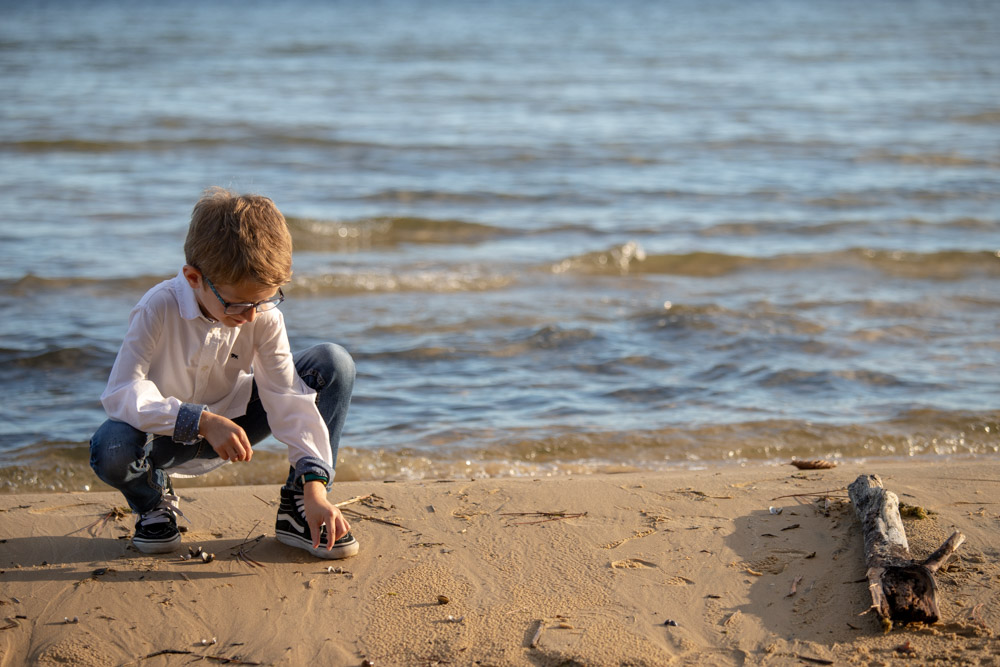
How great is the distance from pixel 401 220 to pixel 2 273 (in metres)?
3.63

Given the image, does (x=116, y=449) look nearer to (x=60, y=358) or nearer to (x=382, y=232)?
(x=60, y=358)

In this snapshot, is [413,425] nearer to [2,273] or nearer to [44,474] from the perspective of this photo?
[44,474]

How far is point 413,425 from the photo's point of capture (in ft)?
15.0

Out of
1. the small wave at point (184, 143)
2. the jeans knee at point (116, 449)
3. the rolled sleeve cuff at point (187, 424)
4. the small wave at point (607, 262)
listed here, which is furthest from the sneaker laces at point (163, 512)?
the small wave at point (184, 143)

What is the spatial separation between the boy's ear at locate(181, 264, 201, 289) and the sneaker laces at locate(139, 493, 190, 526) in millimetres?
740

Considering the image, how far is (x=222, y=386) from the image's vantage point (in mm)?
2980

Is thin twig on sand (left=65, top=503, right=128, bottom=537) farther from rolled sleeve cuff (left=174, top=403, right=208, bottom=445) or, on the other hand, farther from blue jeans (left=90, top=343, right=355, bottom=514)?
rolled sleeve cuff (left=174, top=403, right=208, bottom=445)

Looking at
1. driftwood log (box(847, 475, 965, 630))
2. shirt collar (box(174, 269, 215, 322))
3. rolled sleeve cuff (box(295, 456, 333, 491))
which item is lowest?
driftwood log (box(847, 475, 965, 630))

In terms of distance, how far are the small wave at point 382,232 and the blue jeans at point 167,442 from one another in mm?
5651

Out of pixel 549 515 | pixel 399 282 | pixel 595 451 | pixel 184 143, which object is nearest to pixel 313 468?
pixel 549 515

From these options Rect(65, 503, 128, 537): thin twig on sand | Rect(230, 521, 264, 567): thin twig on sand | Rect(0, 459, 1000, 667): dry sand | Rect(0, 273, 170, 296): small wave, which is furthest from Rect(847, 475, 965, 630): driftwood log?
Rect(0, 273, 170, 296): small wave

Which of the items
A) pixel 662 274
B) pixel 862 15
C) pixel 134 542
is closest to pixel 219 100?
pixel 662 274

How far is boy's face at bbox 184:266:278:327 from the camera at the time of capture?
264 cm

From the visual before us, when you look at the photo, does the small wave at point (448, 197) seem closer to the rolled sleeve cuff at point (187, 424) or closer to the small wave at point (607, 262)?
the small wave at point (607, 262)
